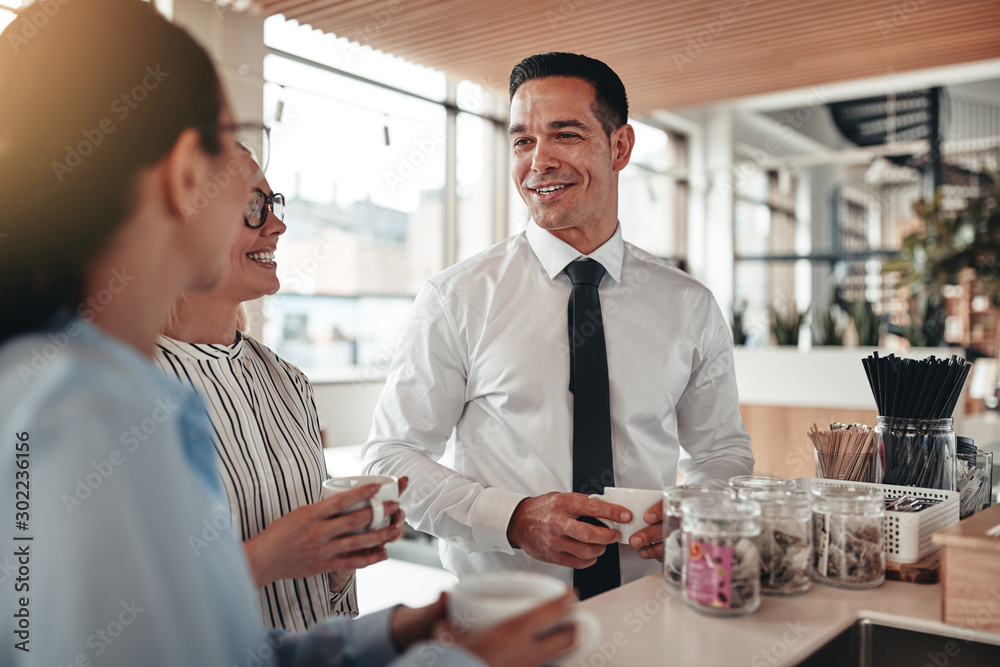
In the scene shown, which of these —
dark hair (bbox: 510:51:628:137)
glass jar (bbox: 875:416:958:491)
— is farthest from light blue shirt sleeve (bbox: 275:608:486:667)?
dark hair (bbox: 510:51:628:137)

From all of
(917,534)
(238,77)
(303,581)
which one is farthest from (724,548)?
(238,77)

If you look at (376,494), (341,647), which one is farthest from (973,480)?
(341,647)

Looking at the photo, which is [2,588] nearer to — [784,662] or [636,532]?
[784,662]

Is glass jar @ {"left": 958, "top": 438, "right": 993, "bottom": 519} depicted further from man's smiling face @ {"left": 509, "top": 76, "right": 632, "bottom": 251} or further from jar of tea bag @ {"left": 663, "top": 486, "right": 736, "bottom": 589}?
man's smiling face @ {"left": 509, "top": 76, "right": 632, "bottom": 251}

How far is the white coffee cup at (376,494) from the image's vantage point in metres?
1.16

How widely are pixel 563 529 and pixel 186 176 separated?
3.20 ft

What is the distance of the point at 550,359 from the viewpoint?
74.7 inches

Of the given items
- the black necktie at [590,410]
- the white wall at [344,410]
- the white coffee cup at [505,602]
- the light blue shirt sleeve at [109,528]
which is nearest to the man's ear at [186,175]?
the light blue shirt sleeve at [109,528]

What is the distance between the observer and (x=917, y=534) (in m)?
1.36

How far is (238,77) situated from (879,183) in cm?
822

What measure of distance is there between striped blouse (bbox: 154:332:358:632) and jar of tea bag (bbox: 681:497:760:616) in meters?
0.69

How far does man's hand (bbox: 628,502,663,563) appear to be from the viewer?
4.47ft

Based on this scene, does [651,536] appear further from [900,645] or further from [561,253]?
[561,253]

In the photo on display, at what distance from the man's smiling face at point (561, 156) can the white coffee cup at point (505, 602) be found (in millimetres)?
1257
